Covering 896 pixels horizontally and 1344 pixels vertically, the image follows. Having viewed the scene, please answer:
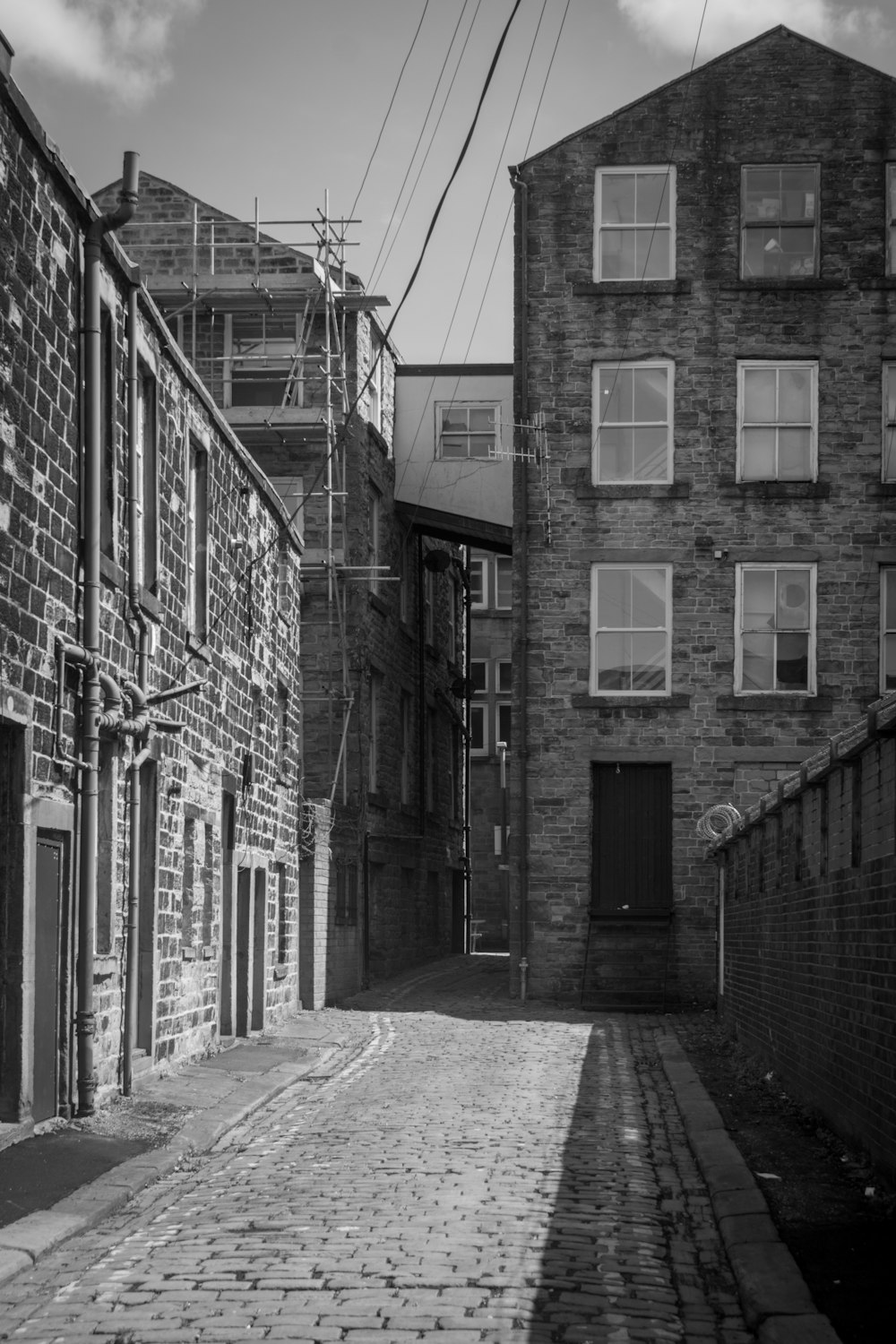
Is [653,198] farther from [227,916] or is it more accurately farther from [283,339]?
[227,916]

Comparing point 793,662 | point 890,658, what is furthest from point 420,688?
point 890,658

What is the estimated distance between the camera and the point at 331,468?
89.0ft

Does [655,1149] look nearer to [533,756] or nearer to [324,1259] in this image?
[324,1259]

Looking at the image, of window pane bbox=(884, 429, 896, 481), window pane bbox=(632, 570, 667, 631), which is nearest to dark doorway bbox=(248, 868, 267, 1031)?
window pane bbox=(632, 570, 667, 631)

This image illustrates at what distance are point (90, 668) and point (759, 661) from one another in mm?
14792

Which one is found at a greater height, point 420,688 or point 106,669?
point 420,688

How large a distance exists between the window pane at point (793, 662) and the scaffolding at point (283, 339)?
679 centimetres

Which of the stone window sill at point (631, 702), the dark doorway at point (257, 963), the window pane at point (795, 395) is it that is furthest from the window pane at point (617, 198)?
the dark doorway at point (257, 963)

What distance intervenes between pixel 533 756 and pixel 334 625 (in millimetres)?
4958

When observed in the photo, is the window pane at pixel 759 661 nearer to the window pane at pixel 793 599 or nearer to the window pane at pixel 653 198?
the window pane at pixel 793 599

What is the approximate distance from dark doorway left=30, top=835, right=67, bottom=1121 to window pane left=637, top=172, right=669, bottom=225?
1698 cm

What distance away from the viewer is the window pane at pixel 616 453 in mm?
24469

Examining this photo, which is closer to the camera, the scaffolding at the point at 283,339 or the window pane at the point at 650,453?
the window pane at the point at 650,453

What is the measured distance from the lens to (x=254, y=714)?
18781 mm
